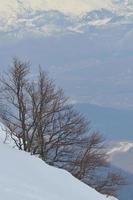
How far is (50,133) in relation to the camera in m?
28.5

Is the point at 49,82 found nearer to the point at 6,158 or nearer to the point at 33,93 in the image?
the point at 33,93

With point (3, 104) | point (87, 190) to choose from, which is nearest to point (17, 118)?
point (3, 104)

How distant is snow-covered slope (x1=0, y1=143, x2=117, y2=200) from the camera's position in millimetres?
14351

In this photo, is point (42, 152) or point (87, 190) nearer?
point (87, 190)

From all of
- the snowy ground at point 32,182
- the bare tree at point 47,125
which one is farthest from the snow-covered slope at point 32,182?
the bare tree at point 47,125

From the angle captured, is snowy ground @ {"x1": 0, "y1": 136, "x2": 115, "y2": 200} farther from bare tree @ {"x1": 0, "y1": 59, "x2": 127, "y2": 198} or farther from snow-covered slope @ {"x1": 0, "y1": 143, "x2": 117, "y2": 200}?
bare tree @ {"x1": 0, "y1": 59, "x2": 127, "y2": 198}

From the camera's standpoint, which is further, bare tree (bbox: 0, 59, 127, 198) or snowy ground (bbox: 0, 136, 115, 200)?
bare tree (bbox: 0, 59, 127, 198)

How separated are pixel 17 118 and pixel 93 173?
433cm

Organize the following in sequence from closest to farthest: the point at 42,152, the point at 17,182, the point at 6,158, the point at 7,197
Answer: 1. the point at 7,197
2. the point at 17,182
3. the point at 6,158
4. the point at 42,152

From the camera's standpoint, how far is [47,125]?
28438 mm

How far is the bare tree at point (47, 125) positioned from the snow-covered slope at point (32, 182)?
6.52m

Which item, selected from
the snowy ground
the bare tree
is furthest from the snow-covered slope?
the bare tree

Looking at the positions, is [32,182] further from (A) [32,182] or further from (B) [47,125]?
(B) [47,125]

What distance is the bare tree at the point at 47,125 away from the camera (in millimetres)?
27625
